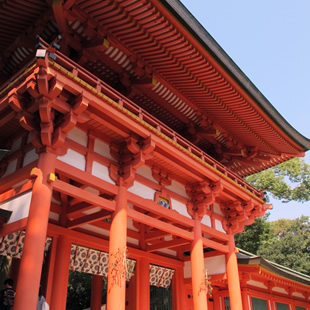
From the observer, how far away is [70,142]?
7.15m

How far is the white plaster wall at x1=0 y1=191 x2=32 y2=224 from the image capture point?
6348 mm

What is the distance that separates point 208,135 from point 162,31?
438 centimetres

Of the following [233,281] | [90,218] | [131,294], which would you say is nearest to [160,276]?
[131,294]

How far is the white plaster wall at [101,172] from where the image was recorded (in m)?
7.48

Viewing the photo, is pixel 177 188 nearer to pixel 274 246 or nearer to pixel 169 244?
pixel 169 244

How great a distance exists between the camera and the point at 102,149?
7.93 m

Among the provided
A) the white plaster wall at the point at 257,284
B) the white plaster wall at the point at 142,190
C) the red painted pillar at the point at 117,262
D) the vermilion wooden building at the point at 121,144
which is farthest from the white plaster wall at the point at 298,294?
the red painted pillar at the point at 117,262

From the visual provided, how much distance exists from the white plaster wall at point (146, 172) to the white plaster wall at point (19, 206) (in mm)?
3101

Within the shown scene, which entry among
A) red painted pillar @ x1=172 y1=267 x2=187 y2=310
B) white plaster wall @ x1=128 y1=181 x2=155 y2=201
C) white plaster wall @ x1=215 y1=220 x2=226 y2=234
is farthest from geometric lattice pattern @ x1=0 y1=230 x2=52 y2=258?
white plaster wall @ x1=215 y1=220 x2=226 y2=234

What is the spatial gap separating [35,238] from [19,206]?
1.16 m

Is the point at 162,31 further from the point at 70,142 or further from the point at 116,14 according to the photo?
the point at 70,142

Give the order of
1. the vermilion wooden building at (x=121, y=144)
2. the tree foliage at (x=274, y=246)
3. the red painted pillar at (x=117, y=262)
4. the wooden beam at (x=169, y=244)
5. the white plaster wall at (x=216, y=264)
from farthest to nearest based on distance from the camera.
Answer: the tree foliage at (x=274, y=246) → the white plaster wall at (x=216, y=264) → the wooden beam at (x=169, y=244) → the red painted pillar at (x=117, y=262) → the vermilion wooden building at (x=121, y=144)

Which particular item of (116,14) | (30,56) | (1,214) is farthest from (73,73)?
(1,214)

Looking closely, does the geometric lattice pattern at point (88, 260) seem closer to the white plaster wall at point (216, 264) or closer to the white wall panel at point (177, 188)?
the white wall panel at point (177, 188)
